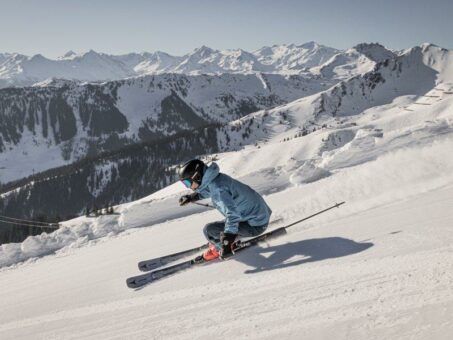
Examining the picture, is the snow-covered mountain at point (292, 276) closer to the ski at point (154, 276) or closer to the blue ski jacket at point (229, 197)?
the ski at point (154, 276)

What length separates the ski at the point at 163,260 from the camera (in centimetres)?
841

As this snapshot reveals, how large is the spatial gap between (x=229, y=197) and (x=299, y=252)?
1517 mm

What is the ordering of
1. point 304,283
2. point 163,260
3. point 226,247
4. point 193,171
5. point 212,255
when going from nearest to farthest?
1. point 304,283
2. point 226,247
3. point 193,171
4. point 212,255
5. point 163,260

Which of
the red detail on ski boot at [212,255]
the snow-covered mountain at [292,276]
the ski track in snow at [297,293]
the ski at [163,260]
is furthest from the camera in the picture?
the ski at [163,260]

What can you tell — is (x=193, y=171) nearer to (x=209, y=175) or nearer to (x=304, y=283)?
(x=209, y=175)

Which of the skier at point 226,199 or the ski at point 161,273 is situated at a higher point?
the skier at point 226,199

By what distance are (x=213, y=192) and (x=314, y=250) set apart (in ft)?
6.53

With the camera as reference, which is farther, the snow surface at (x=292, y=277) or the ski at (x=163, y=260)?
the ski at (x=163, y=260)

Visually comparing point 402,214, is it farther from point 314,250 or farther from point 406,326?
point 406,326

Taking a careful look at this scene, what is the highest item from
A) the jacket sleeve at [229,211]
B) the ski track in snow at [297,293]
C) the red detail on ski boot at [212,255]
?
the jacket sleeve at [229,211]

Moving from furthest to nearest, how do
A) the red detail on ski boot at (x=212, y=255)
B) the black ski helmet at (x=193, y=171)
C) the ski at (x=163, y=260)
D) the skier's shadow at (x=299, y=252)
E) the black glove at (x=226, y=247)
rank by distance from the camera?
the ski at (x=163, y=260), the red detail on ski boot at (x=212, y=255), the black ski helmet at (x=193, y=171), the black glove at (x=226, y=247), the skier's shadow at (x=299, y=252)

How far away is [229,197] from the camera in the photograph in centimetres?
721

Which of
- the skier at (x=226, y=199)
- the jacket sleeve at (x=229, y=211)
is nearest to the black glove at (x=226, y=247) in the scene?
the skier at (x=226, y=199)

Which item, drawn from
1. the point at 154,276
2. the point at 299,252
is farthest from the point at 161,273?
the point at 299,252
